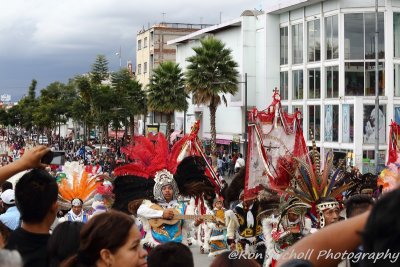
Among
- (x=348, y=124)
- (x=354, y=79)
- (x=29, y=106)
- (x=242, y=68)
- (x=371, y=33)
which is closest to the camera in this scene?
(x=348, y=124)

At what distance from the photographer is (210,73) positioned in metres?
38.0

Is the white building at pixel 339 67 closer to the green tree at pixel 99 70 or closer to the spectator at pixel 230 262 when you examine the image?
the green tree at pixel 99 70

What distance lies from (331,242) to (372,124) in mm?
35068

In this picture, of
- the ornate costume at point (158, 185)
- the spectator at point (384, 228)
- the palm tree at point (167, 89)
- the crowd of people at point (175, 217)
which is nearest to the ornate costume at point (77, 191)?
the crowd of people at point (175, 217)

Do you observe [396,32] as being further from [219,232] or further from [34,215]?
[34,215]

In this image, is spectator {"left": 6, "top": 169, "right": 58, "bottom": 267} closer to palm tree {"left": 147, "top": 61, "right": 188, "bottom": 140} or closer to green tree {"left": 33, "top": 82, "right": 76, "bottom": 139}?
palm tree {"left": 147, "top": 61, "right": 188, "bottom": 140}

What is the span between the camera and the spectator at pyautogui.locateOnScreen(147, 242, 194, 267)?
380 cm

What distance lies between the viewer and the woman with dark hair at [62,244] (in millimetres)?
3906

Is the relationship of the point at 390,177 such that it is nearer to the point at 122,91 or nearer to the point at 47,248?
the point at 47,248

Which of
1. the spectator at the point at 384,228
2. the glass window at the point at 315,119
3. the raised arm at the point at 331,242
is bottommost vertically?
the raised arm at the point at 331,242

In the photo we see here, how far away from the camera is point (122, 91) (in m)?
54.6

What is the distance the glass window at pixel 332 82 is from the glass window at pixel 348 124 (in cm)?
129

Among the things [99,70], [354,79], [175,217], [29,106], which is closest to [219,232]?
[175,217]

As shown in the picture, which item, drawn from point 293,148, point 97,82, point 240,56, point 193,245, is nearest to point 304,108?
point 240,56
